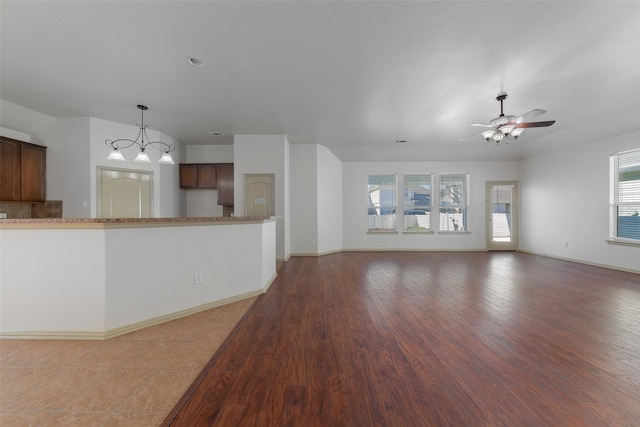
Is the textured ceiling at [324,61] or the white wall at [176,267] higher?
the textured ceiling at [324,61]

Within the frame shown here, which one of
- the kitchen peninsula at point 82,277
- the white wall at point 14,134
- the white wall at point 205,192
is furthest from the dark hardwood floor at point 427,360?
the white wall at point 14,134

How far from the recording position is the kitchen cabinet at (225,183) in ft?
20.0

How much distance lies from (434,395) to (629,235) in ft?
21.2

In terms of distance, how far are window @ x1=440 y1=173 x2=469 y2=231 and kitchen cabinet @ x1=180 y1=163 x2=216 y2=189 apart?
656 cm

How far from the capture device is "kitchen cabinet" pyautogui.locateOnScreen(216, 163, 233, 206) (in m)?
6.10

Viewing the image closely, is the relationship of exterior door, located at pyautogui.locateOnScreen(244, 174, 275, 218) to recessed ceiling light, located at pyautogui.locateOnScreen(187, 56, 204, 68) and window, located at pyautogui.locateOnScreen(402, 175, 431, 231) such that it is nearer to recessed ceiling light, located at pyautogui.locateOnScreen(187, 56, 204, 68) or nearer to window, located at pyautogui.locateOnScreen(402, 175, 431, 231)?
recessed ceiling light, located at pyautogui.locateOnScreen(187, 56, 204, 68)

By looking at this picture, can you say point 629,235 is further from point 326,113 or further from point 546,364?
point 326,113

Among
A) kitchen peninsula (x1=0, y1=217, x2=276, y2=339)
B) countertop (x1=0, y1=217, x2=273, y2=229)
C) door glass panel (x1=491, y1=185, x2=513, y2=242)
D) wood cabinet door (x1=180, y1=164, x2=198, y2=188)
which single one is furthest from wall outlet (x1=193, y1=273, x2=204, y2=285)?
door glass panel (x1=491, y1=185, x2=513, y2=242)

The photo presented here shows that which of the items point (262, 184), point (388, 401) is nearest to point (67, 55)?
point (262, 184)

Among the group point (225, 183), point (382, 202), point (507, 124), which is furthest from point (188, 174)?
point (507, 124)

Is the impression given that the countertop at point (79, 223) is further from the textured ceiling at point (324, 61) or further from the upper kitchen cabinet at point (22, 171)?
the upper kitchen cabinet at point (22, 171)

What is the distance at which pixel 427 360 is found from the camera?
1918mm

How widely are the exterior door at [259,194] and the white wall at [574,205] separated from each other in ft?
23.5

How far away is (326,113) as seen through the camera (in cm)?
438
